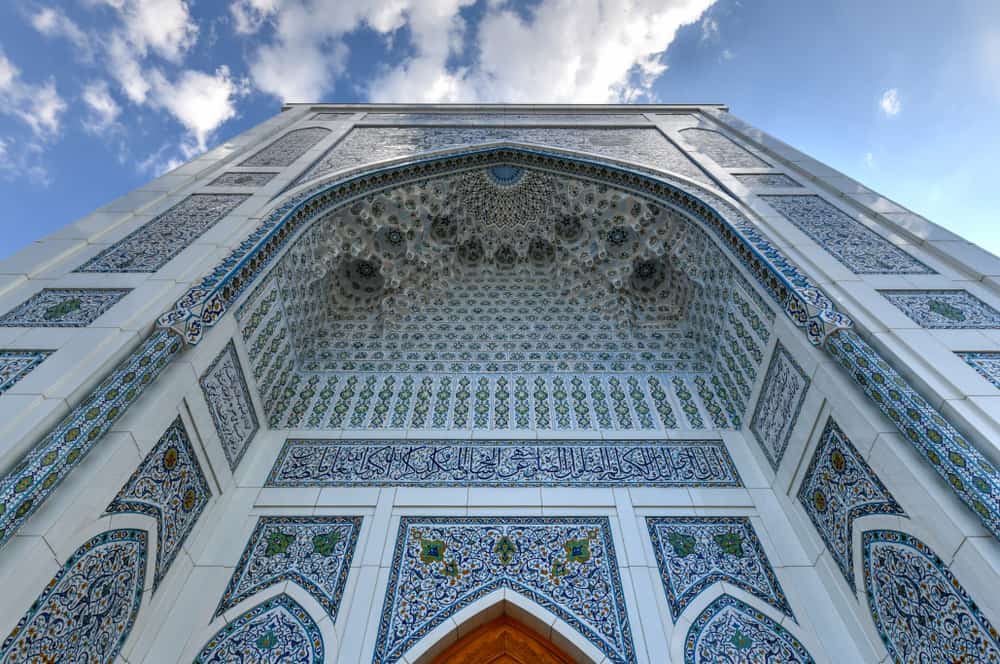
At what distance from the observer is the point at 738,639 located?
6.61 ft

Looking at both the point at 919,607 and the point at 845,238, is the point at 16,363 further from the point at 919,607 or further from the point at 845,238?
the point at 845,238

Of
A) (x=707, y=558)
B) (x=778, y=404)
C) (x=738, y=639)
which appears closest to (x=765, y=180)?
→ (x=778, y=404)

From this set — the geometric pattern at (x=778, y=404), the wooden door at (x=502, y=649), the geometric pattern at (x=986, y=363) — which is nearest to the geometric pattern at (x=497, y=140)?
the geometric pattern at (x=778, y=404)

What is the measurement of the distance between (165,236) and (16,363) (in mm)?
1013

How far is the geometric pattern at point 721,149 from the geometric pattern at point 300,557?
10.4 feet

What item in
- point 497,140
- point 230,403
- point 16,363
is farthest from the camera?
point 497,140

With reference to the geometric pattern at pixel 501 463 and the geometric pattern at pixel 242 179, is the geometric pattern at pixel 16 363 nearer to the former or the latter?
the geometric pattern at pixel 501 463

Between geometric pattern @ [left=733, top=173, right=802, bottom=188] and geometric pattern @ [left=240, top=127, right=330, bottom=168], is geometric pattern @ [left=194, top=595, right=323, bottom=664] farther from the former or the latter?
geometric pattern @ [left=733, top=173, right=802, bottom=188]

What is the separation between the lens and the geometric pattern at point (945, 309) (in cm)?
214

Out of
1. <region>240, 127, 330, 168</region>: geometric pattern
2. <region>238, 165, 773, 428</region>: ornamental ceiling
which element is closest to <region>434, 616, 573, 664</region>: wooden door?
<region>238, 165, 773, 428</region>: ornamental ceiling

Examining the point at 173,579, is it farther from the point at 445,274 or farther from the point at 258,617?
the point at 445,274

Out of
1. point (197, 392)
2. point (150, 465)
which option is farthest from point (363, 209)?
point (150, 465)

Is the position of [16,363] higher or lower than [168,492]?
higher

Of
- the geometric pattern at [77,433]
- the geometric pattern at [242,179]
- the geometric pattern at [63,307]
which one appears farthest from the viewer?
the geometric pattern at [242,179]
